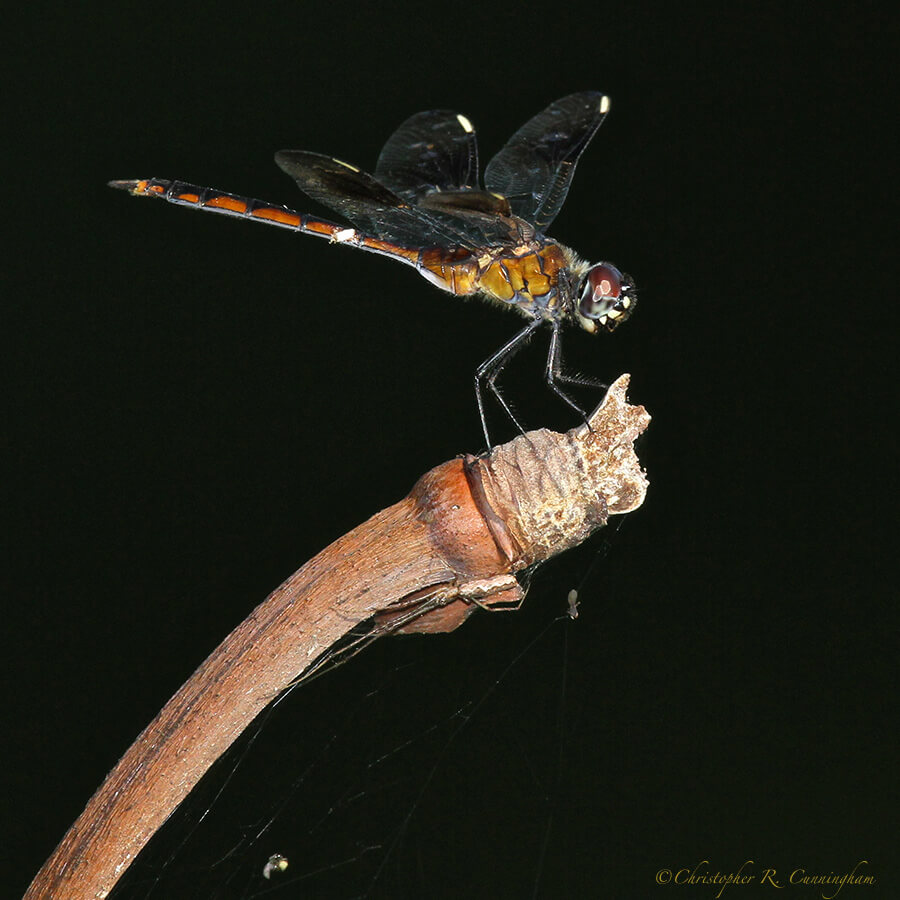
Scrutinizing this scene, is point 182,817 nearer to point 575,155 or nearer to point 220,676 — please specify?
point 220,676

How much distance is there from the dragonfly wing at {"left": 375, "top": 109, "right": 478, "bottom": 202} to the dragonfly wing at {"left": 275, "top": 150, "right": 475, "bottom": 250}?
18 centimetres

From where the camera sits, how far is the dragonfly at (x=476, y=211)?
2.77m

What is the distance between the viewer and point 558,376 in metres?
2.75

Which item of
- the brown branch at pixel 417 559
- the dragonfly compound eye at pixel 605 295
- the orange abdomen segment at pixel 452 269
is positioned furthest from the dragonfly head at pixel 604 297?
the brown branch at pixel 417 559

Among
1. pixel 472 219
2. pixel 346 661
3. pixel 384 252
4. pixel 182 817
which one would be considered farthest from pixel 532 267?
pixel 182 817

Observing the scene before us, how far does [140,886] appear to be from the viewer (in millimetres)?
2115

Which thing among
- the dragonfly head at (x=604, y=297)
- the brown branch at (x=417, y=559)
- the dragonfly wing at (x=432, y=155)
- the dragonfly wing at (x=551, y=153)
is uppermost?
the dragonfly wing at (x=432, y=155)

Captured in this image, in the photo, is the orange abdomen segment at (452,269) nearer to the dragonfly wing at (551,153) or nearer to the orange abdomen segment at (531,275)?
the orange abdomen segment at (531,275)

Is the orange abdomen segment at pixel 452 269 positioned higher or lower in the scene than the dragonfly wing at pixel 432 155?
lower

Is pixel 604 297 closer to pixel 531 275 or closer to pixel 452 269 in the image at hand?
pixel 531 275

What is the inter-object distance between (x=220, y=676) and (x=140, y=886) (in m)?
0.62

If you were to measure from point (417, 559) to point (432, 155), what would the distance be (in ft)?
5.88

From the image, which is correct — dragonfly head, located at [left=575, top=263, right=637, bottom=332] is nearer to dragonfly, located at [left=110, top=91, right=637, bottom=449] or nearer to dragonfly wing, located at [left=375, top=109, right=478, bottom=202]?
dragonfly, located at [left=110, top=91, right=637, bottom=449]

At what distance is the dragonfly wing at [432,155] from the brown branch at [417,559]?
1.48 meters
